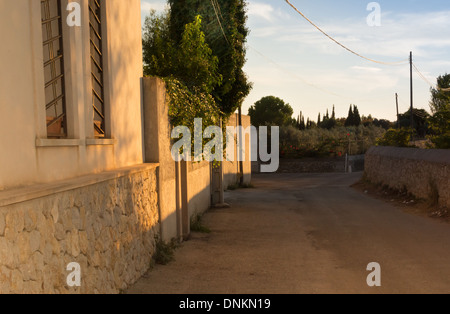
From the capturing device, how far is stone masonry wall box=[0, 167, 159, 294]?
361cm

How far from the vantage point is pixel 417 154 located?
1631 cm

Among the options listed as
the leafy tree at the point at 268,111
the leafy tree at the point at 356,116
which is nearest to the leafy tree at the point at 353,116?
the leafy tree at the point at 356,116

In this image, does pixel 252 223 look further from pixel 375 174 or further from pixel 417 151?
pixel 375 174

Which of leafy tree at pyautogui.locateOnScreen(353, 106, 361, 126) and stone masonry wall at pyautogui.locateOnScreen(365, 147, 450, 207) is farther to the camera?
leafy tree at pyautogui.locateOnScreen(353, 106, 361, 126)

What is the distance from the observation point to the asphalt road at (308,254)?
22.3 feet

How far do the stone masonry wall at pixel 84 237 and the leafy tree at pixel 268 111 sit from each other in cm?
5484

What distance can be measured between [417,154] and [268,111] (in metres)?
46.9

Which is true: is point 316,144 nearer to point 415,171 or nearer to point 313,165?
point 313,165

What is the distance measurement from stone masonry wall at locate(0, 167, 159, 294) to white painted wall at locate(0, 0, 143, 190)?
351 millimetres
